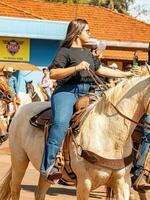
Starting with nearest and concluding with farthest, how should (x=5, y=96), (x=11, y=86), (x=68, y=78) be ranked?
(x=68, y=78) → (x=5, y=96) → (x=11, y=86)

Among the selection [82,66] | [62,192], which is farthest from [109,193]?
[62,192]

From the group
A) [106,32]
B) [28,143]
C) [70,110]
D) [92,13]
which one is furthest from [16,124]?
[92,13]

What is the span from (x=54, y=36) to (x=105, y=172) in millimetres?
18999

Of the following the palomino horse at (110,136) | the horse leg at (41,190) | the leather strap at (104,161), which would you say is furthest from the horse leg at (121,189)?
the horse leg at (41,190)

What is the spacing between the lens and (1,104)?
52.8ft

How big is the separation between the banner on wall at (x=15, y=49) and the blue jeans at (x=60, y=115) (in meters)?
18.4

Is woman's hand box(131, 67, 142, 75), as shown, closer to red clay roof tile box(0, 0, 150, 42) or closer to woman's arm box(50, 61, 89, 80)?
woman's arm box(50, 61, 89, 80)

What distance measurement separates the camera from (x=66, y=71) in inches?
239

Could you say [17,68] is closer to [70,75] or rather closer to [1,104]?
[1,104]

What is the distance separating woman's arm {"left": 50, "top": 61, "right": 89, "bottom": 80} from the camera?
19.7 ft

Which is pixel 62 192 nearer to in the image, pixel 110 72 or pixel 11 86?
pixel 110 72

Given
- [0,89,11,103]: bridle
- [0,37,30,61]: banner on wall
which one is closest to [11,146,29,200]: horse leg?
[0,89,11,103]: bridle

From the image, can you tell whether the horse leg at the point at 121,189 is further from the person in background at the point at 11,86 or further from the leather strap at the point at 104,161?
the person in background at the point at 11,86

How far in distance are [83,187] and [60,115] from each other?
777 millimetres
